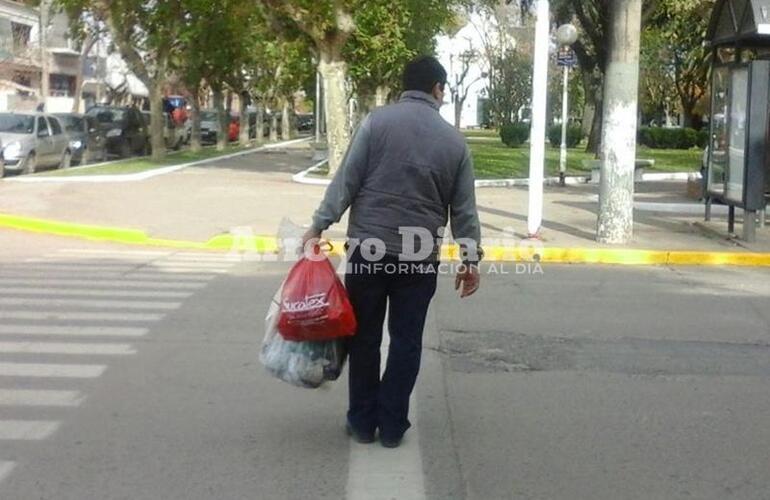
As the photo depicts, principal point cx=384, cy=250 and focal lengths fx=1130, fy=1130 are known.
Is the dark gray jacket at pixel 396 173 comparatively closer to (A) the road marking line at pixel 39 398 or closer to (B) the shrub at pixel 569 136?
(A) the road marking line at pixel 39 398

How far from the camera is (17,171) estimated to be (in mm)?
27812

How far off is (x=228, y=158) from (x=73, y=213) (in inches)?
764

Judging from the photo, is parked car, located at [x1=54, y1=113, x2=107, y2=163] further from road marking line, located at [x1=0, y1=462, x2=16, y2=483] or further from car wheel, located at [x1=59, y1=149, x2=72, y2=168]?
road marking line, located at [x1=0, y1=462, x2=16, y2=483]

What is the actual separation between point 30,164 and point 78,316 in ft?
65.8

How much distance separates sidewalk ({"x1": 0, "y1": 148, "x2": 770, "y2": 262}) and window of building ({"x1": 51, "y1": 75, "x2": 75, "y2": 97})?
44353 mm

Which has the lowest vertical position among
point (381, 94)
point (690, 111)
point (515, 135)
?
point (515, 135)

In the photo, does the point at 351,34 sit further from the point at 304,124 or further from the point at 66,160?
the point at 304,124

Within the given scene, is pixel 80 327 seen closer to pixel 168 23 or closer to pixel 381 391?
pixel 381 391

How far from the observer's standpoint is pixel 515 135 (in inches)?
1891

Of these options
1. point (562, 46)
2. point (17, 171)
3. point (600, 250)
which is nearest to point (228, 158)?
point (17, 171)

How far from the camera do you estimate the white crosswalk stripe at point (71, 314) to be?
6.83m

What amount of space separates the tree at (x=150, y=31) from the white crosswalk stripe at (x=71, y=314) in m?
18.6

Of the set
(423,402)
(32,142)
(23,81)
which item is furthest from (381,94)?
(423,402)

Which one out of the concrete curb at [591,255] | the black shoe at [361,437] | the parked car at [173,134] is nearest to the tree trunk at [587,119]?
the parked car at [173,134]
